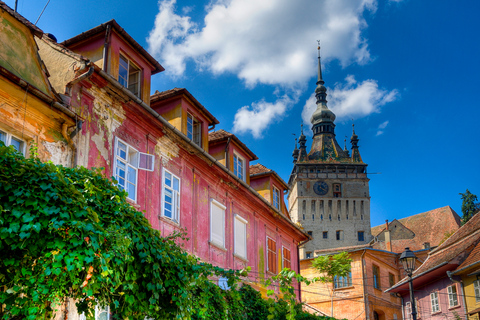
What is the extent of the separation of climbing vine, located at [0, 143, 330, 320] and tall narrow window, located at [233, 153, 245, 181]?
1198 centimetres

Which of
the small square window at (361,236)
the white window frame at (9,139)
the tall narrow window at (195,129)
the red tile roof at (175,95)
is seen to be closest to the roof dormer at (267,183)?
the tall narrow window at (195,129)

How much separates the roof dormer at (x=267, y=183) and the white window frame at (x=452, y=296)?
26.2 ft

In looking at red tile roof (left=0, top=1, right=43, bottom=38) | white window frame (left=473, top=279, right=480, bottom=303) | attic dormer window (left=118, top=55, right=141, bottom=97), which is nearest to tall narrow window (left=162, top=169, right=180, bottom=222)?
attic dormer window (left=118, top=55, right=141, bottom=97)

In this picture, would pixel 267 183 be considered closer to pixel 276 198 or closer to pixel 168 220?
pixel 276 198

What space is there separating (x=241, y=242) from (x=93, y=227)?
42.2ft

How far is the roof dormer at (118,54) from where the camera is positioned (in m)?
14.0

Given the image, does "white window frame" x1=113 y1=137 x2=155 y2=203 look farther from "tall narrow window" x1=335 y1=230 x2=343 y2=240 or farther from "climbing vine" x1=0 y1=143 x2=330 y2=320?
"tall narrow window" x1=335 y1=230 x2=343 y2=240

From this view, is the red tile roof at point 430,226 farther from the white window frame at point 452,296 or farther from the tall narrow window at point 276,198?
the tall narrow window at point 276,198

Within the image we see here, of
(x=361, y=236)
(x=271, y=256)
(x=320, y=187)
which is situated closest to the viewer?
(x=271, y=256)

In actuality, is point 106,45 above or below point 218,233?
above

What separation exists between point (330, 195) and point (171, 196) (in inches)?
2937

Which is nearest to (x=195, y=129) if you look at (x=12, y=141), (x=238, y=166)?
(x=238, y=166)

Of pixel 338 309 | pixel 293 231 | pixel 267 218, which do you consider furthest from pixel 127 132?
pixel 338 309

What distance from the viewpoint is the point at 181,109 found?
1675 cm
